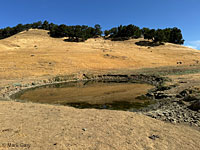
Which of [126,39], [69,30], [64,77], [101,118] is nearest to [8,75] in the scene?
[64,77]

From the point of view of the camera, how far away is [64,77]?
1337 inches

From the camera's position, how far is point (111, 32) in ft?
345

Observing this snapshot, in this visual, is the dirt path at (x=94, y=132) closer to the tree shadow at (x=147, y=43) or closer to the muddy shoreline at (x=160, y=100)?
the muddy shoreline at (x=160, y=100)

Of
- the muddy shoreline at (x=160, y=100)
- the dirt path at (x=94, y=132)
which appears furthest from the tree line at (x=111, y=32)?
the dirt path at (x=94, y=132)

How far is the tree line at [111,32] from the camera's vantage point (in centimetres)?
8650

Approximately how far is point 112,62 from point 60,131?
147ft

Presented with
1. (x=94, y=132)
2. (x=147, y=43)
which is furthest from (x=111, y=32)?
(x=94, y=132)

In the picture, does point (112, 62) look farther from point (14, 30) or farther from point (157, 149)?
point (14, 30)

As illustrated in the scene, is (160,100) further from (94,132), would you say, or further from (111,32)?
(111,32)

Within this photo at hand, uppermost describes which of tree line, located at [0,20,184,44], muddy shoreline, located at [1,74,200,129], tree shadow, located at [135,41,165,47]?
tree line, located at [0,20,184,44]

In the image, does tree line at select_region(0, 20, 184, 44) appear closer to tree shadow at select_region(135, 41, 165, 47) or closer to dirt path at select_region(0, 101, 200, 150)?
tree shadow at select_region(135, 41, 165, 47)

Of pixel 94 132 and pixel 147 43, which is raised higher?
pixel 147 43

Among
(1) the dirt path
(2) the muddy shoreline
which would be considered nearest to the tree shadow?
(2) the muddy shoreline

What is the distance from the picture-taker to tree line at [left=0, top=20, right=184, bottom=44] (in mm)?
86500
